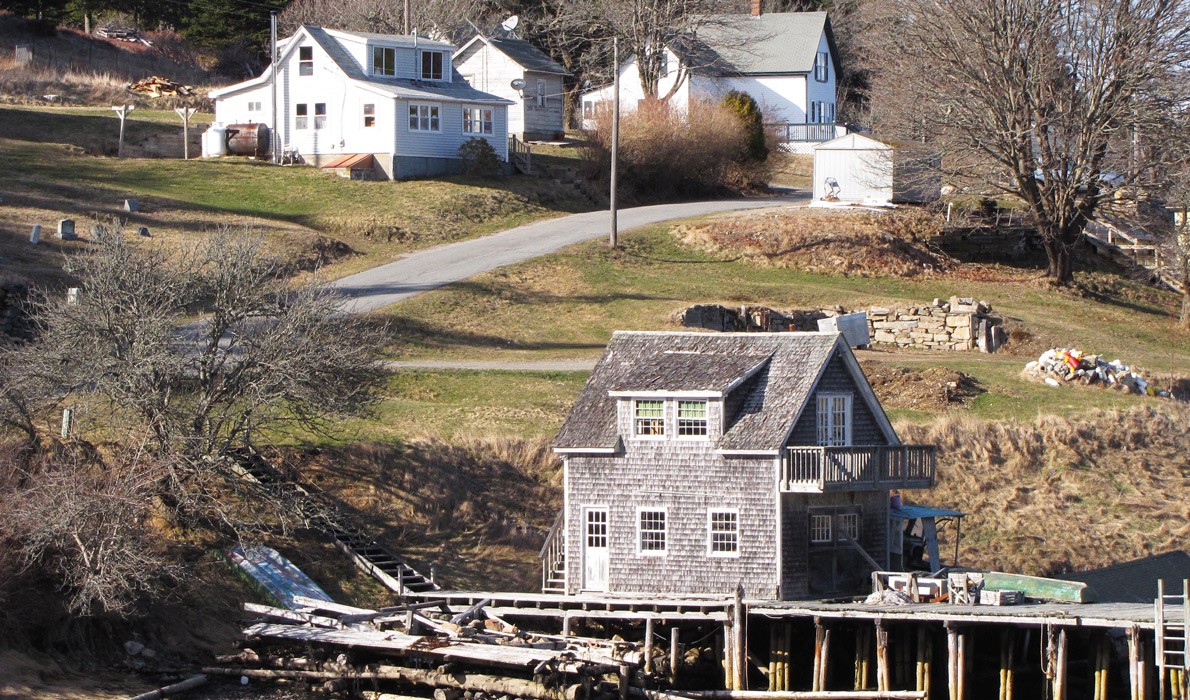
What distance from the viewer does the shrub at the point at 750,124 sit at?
3196 inches

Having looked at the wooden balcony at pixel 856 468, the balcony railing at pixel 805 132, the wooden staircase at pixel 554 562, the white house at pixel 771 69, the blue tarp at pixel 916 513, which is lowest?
the wooden staircase at pixel 554 562

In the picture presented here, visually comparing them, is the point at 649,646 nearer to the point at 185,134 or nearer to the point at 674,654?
the point at 674,654

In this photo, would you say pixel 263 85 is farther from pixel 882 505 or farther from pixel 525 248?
pixel 882 505

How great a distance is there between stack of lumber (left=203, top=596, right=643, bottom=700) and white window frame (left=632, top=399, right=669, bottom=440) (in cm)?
485

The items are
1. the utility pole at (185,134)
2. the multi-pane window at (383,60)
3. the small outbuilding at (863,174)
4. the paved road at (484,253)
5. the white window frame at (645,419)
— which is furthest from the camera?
the multi-pane window at (383,60)

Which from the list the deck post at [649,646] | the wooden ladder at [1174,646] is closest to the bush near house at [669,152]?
the deck post at [649,646]

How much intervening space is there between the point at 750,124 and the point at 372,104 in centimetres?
2171

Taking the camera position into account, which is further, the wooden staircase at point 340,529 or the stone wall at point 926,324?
the stone wall at point 926,324

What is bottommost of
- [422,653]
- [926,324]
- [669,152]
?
[422,653]

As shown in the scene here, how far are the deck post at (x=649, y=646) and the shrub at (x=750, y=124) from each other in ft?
172

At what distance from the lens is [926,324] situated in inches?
2174

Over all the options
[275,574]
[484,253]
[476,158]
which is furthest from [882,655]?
[476,158]

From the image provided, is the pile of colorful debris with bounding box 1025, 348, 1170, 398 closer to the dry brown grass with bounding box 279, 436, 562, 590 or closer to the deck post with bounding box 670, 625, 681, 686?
the dry brown grass with bounding box 279, 436, 562, 590

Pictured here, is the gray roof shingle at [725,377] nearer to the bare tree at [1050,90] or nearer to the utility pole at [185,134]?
the bare tree at [1050,90]
